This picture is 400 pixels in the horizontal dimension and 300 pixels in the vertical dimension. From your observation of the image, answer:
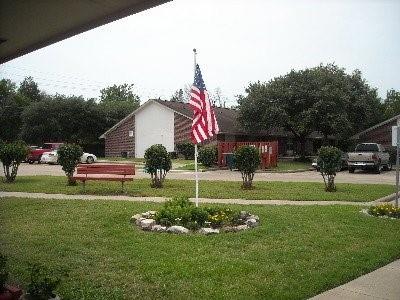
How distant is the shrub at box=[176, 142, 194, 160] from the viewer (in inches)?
1545

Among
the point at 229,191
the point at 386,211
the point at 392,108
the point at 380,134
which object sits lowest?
the point at 386,211

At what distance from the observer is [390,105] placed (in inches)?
2960

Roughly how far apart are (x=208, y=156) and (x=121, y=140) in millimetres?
19812

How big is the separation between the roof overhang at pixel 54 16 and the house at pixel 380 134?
4111 centimetres

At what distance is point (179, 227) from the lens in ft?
27.6

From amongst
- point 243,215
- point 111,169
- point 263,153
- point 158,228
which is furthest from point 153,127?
point 158,228

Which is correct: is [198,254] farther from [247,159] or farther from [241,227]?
[247,159]

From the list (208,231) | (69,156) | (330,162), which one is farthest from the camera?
(69,156)

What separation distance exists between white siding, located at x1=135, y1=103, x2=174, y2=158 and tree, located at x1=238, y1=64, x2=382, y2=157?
7.76 m

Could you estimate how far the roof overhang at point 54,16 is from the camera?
4.33m

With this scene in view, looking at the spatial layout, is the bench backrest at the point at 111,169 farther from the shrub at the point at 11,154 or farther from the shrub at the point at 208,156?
the shrub at the point at 208,156

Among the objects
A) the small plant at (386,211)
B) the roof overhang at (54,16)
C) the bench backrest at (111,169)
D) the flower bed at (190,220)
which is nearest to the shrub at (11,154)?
the bench backrest at (111,169)

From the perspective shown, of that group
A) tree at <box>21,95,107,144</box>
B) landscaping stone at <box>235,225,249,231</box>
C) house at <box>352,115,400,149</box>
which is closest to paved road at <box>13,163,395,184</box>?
landscaping stone at <box>235,225,249,231</box>

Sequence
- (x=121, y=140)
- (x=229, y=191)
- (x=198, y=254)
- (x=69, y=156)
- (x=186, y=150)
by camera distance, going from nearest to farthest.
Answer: (x=198, y=254) < (x=229, y=191) < (x=69, y=156) < (x=186, y=150) < (x=121, y=140)
